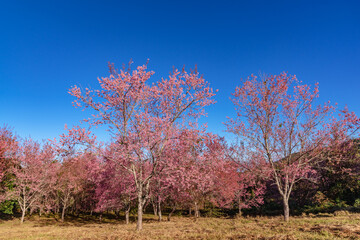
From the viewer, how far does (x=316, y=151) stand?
1455 cm

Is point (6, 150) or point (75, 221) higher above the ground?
point (6, 150)

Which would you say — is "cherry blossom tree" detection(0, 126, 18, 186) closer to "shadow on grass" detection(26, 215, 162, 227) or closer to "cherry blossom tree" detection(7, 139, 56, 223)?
"cherry blossom tree" detection(7, 139, 56, 223)

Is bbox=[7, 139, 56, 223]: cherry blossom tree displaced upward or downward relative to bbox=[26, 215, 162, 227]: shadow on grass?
upward

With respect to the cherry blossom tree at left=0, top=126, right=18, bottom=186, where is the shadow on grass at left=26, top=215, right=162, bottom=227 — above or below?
below

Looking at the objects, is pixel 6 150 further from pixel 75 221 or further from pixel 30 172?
pixel 75 221

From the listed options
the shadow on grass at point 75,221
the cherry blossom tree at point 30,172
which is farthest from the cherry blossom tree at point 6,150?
the shadow on grass at point 75,221

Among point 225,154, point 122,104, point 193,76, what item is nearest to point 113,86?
point 122,104

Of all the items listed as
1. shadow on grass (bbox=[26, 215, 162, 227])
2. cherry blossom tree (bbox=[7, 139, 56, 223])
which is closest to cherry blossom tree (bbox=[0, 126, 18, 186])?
cherry blossom tree (bbox=[7, 139, 56, 223])

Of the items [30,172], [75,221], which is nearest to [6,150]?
[30,172]

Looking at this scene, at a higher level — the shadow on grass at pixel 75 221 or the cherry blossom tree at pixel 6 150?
the cherry blossom tree at pixel 6 150

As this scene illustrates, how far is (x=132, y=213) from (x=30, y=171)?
1539 cm

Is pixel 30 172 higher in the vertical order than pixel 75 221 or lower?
higher

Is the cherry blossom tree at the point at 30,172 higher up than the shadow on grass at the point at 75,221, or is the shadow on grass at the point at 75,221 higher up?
the cherry blossom tree at the point at 30,172

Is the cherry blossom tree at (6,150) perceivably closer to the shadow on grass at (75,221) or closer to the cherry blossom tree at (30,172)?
the cherry blossom tree at (30,172)
